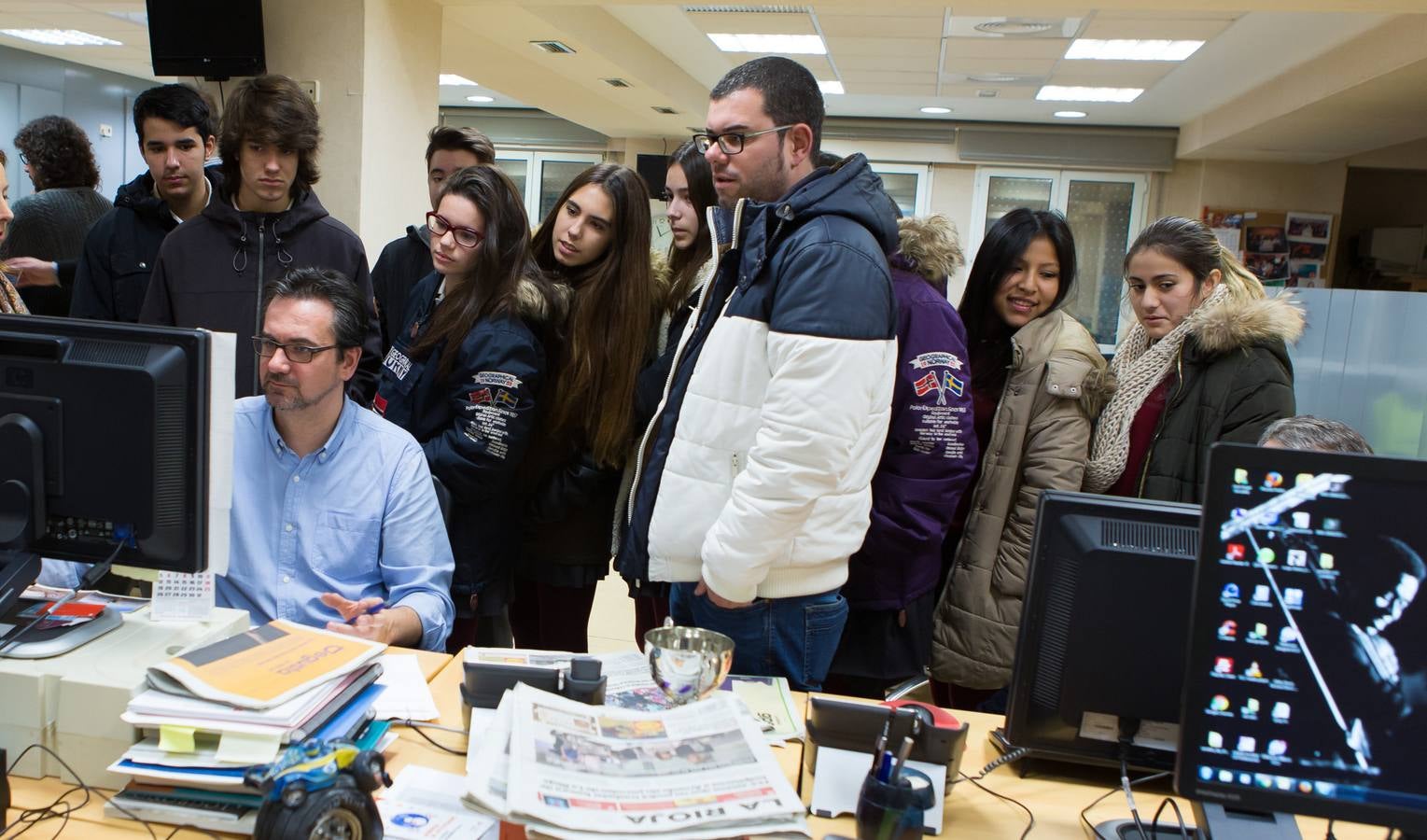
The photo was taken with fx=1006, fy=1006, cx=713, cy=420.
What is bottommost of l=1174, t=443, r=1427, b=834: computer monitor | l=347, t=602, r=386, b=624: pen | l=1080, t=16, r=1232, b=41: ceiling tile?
l=347, t=602, r=386, b=624: pen

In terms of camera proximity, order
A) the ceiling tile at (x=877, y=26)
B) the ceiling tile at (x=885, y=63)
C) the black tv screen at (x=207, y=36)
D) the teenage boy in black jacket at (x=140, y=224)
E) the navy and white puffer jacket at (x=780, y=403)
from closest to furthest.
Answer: the navy and white puffer jacket at (x=780, y=403)
the teenage boy in black jacket at (x=140, y=224)
the black tv screen at (x=207, y=36)
the ceiling tile at (x=877, y=26)
the ceiling tile at (x=885, y=63)

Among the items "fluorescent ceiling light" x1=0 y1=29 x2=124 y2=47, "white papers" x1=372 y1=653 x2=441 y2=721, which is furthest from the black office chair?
"fluorescent ceiling light" x1=0 y1=29 x2=124 y2=47

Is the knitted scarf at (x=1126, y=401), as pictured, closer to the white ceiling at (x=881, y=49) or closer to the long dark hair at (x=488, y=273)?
the long dark hair at (x=488, y=273)

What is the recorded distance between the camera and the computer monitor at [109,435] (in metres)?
1.35

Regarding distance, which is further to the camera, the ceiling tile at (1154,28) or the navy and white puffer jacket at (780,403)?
the ceiling tile at (1154,28)

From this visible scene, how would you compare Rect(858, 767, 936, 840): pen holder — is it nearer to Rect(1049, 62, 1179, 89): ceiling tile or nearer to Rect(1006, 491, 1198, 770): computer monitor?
Rect(1006, 491, 1198, 770): computer monitor

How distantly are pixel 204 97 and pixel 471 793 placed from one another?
259cm

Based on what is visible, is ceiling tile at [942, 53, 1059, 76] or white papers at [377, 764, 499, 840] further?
ceiling tile at [942, 53, 1059, 76]

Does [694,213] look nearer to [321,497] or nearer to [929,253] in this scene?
[929,253]

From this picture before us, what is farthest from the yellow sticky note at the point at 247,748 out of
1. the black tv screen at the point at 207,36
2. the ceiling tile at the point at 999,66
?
the ceiling tile at the point at 999,66

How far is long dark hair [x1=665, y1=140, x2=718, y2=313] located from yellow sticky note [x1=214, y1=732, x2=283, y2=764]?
1.54 m

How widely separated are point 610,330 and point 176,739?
54.5 inches

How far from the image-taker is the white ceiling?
5.45 meters

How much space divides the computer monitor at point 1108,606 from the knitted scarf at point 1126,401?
3.62 ft
